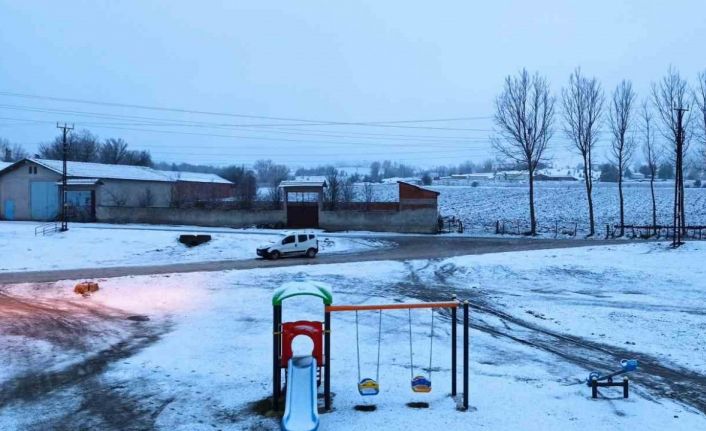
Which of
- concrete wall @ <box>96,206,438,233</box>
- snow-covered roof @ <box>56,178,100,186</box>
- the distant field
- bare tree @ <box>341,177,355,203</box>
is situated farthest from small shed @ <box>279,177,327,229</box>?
snow-covered roof @ <box>56,178,100,186</box>

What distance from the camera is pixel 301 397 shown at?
837 cm

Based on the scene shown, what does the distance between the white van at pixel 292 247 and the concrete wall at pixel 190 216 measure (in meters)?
16.7

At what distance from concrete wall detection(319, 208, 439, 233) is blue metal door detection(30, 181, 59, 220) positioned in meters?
25.5

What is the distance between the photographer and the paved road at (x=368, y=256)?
2753 cm

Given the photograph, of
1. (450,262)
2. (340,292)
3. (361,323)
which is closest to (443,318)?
(361,323)

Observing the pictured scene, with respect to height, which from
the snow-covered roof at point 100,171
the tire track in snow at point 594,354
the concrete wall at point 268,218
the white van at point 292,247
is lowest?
the tire track in snow at point 594,354

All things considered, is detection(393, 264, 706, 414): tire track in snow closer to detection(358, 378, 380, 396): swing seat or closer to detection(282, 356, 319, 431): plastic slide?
detection(358, 378, 380, 396): swing seat

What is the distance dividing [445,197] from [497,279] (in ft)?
192

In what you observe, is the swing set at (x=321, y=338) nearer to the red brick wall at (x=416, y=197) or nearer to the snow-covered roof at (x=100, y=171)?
the red brick wall at (x=416, y=197)

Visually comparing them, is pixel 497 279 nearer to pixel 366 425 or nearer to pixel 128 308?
pixel 128 308

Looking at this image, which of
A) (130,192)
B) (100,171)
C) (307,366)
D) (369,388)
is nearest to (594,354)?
(369,388)

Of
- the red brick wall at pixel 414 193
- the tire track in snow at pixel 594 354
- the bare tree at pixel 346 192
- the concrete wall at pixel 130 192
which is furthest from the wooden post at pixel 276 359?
the bare tree at pixel 346 192

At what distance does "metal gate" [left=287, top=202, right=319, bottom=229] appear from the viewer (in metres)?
51.7

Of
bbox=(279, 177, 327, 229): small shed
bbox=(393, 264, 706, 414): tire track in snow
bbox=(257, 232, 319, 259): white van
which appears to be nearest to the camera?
bbox=(393, 264, 706, 414): tire track in snow
